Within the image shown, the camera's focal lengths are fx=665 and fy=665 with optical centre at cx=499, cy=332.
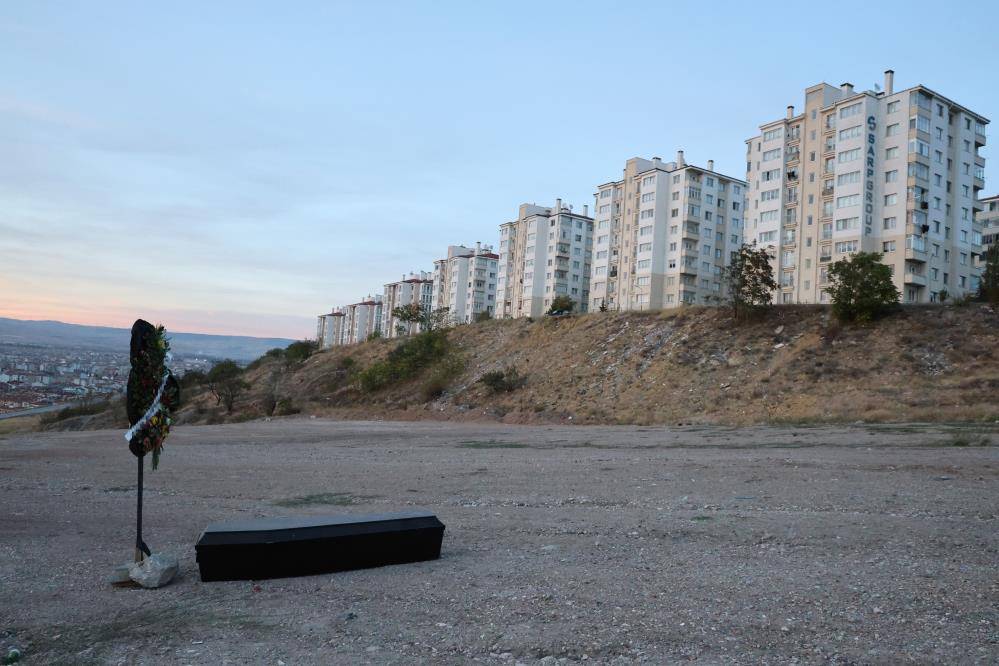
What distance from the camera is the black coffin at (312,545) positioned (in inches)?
262

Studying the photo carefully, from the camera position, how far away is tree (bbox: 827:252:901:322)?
133 ft

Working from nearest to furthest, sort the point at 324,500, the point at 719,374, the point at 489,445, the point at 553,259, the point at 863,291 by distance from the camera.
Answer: the point at 324,500
the point at 489,445
the point at 719,374
the point at 863,291
the point at 553,259

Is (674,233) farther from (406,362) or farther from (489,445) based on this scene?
(489,445)

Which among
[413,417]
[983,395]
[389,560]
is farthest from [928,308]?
[389,560]

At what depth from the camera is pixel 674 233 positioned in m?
84.8

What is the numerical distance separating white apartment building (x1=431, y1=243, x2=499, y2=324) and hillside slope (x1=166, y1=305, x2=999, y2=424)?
76.1m

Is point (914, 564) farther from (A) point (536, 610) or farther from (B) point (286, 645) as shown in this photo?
(B) point (286, 645)

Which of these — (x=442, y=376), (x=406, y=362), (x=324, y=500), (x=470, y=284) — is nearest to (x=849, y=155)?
(x=442, y=376)

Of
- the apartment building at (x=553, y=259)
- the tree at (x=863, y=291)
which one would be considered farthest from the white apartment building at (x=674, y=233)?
the tree at (x=863, y=291)

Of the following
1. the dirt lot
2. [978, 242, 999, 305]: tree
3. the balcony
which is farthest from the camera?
the balcony

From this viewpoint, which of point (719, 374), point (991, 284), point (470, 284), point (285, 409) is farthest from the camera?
point (470, 284)

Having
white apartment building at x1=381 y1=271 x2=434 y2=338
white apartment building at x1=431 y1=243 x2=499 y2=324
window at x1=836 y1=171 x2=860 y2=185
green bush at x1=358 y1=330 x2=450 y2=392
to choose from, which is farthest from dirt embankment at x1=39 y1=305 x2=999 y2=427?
white apartment building at x1=381 y1=271 x2=434 y2=338

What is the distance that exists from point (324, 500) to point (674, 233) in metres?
78.6

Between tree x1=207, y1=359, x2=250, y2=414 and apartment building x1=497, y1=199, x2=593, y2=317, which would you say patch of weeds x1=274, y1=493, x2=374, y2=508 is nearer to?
tree x1=207, y1=359, x2=250, y2=414
